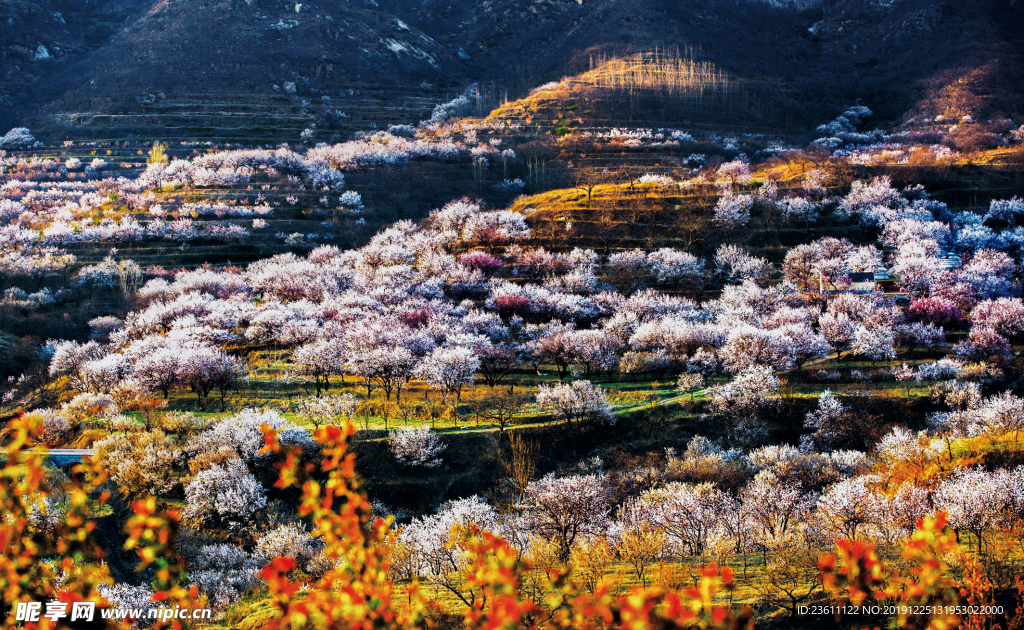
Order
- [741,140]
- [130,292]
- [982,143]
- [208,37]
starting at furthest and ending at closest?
1. [208,37]
2. [741,140]
3. [982,143]
4. [130,292]

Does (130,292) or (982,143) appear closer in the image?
(130,292)

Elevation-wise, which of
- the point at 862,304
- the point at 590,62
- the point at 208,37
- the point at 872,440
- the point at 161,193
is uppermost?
the point at 208,37

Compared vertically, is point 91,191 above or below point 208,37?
A: below

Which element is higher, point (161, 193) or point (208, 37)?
point (208, 37)

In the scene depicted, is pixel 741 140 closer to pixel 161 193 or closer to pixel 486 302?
pixel 486 302

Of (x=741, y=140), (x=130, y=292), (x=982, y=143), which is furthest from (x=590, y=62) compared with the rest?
(x=130, y=292)

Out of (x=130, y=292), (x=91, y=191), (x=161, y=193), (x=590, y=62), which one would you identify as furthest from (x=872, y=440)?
(x=590, y=62)

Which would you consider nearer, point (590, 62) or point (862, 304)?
point (862, 304)

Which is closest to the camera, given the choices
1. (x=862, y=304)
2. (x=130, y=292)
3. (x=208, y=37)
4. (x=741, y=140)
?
(x=862, y=304)

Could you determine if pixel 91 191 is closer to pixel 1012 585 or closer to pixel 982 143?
pixel 1012 585
